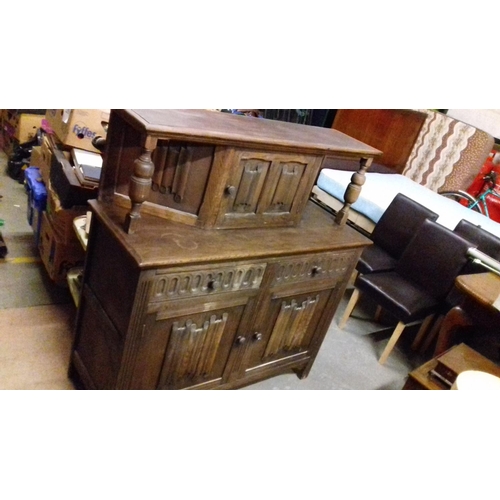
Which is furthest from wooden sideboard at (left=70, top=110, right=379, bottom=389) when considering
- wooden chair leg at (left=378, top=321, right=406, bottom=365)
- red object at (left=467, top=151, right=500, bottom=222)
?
red object at (left=467, top=151, right=500, bottom=222)

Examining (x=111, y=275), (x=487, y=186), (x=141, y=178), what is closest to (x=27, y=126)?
(x=111, y=275)

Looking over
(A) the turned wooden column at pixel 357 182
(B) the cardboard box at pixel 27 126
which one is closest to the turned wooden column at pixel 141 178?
(A) the turned wooden column at pixel 357 182

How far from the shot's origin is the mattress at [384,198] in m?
3.10

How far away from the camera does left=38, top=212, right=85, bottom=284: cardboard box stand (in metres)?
2.12

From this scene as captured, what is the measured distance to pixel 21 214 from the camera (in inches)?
114

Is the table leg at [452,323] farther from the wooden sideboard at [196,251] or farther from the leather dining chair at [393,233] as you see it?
the wooden sideboard at [196,251]

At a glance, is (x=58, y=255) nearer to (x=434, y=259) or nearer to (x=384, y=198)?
(x=434, y=259)

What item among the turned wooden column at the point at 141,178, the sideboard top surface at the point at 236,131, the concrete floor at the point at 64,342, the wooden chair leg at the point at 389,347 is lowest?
the concrete floor at the point at 64,342

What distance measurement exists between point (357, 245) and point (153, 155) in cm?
95

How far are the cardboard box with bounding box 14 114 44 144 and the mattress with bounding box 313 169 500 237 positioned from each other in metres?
2.18

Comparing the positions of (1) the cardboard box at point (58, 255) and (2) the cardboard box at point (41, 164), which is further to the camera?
(2) the cardboard box at point (41, 164)

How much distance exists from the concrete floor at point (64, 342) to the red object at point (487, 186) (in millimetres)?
2057

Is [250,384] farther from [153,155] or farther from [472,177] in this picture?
[472,177]
